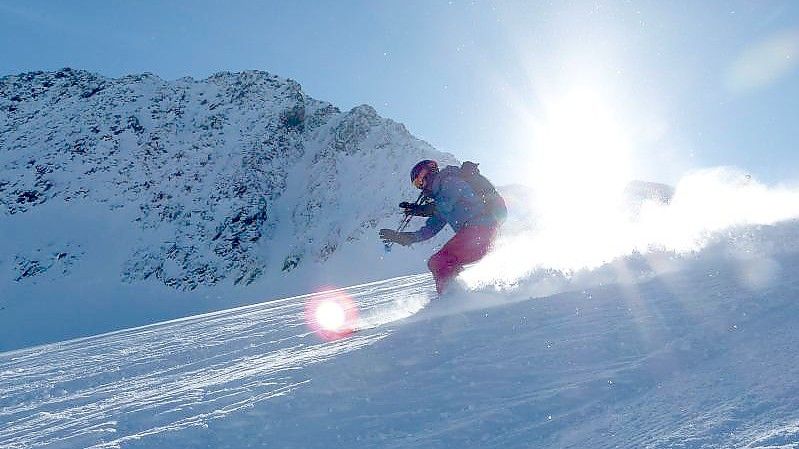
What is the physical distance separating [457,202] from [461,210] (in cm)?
13

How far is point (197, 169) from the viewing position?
8644 cm

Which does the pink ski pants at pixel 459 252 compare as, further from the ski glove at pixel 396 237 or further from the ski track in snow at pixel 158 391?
the ski track in snow at pixel 158 391

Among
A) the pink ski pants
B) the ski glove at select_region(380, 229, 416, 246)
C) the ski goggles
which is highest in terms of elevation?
the ski goggles

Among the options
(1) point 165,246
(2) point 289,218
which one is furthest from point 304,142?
(1) point 165,246

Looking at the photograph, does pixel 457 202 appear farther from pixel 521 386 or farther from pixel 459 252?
pixel 521 386

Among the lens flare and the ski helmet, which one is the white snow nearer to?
the lens flare

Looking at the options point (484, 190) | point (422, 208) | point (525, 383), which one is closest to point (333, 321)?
point (422, 208)

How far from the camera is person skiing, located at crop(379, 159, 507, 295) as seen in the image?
7.71 m

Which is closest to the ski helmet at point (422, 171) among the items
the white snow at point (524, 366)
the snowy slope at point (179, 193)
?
the white snow at point (524, 366)

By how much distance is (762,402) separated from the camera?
82.1 inches

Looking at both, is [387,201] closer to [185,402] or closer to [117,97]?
[117,97]

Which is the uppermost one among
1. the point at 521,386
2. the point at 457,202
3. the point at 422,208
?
the point at 422,208

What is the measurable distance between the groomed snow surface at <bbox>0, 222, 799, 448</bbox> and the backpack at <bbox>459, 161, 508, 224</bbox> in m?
2.91

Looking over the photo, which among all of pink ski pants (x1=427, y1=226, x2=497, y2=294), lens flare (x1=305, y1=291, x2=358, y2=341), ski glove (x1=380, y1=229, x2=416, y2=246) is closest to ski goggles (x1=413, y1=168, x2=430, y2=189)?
ski glove (x1=380, y1=229, x2=416, y2=246)
